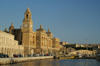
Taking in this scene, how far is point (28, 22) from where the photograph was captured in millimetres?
92062

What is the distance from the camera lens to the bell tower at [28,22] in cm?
9184

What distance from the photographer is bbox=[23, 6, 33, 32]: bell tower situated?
91838mm

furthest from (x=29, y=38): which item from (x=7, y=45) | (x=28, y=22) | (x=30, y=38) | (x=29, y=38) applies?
(x=7, y=45)

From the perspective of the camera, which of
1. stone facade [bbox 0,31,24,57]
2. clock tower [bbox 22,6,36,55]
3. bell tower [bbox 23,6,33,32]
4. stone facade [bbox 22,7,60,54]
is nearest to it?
stone facade [bbox 0,31,24,57]

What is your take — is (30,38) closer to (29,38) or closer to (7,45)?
(29,38)

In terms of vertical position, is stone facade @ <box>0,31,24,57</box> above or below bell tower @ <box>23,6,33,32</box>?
below

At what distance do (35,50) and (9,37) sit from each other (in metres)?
25.4

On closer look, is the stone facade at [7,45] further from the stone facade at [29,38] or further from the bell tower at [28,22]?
the bell tower at [28,22]

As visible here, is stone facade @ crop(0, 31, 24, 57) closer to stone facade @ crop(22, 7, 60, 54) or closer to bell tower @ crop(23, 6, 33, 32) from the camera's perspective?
stone facade @ crop(22, 7, 60, 54)

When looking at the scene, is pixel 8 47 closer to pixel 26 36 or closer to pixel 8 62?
pixel 26 36

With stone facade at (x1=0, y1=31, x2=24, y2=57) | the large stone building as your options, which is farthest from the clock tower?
stone facade at (x1=0, y1=31, x2=24, y2=57)

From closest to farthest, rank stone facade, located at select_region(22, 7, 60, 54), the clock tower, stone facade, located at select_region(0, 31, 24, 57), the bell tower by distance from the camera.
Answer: stone facade, located at select_region(0, 31, 24, 57), the clock tower, stone facade, located at select_region(22, 7, 60, 54), the bell tower

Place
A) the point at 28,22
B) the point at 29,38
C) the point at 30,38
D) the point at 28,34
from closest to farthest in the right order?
1. the point at 29,38
2. the point at 28,34
3. the point at 28,22
4. the point at 30,38

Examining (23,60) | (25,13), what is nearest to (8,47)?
(23,60)
